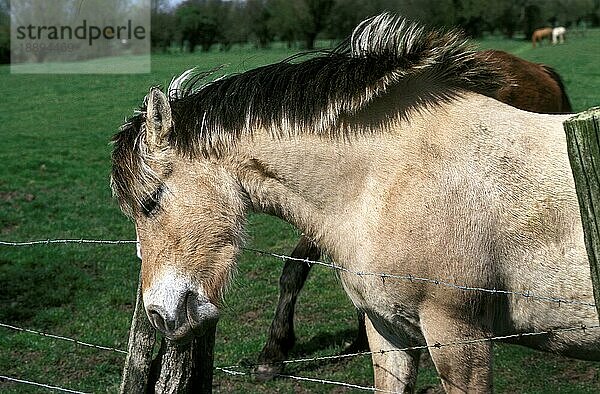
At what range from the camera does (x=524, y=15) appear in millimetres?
30203

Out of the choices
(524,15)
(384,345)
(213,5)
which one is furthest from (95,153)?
(524,15)

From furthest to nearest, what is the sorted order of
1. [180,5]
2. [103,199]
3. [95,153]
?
[180,5], [95,153], [103,199]

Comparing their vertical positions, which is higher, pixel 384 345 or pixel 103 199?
pixel 384 345

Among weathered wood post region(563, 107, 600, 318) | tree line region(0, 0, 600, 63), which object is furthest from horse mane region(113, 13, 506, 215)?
tree line region(0, 0, 600, 63)

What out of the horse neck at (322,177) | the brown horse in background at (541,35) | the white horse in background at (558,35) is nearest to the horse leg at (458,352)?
the horse neck at (322,177)

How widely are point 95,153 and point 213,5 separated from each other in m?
5.43

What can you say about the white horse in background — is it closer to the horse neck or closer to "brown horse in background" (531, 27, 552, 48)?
"brown horse in background" (531, 27, 552, 48)

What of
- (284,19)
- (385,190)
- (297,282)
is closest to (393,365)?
(385,190)

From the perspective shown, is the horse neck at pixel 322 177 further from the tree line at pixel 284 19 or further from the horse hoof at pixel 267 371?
the tree line at pixel 284 19

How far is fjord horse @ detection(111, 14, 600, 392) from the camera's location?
9.48ft

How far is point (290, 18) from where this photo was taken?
20469mm

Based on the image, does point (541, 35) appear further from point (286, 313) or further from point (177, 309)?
point (177, 309)

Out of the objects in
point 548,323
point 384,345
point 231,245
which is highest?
point 231,245

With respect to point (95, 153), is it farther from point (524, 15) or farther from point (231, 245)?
point (524, 15)
